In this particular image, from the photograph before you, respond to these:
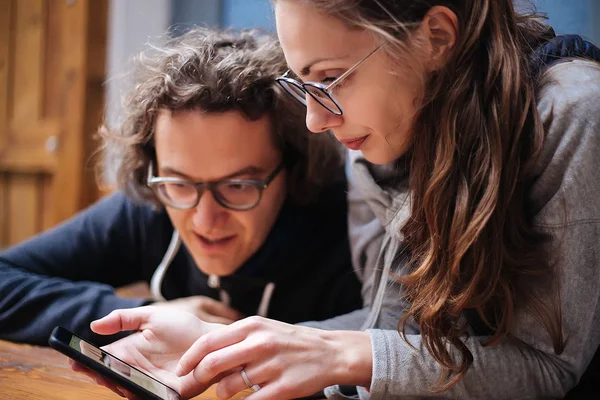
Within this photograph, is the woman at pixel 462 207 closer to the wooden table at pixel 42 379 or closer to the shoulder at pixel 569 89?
the shoulder at pixel 569 89

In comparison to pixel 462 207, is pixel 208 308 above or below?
below

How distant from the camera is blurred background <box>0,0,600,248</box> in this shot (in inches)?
101

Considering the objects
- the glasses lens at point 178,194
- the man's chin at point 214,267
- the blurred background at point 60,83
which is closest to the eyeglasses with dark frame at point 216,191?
the glasses lens at point 178,194

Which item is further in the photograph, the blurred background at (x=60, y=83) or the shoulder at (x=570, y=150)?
the blurred background at (x=60, y=83)

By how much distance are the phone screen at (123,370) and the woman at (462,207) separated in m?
0.04

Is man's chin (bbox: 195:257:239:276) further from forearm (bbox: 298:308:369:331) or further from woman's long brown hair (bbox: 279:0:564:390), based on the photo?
woman's long brown hair (bbox: 279:0:564:390)

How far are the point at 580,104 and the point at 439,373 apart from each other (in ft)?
1.28

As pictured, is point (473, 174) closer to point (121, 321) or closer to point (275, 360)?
point (275, 360)

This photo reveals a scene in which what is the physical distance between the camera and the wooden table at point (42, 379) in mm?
946

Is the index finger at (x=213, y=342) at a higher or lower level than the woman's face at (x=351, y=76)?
lower

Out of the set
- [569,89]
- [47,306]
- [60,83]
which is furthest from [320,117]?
[60,83]

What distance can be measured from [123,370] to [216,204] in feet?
1.64

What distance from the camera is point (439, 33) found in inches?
34.4

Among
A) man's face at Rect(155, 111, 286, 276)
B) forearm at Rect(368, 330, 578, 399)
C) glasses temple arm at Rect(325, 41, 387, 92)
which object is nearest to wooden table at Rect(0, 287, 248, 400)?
forearm at Rect(368, 330, 578, 399)
